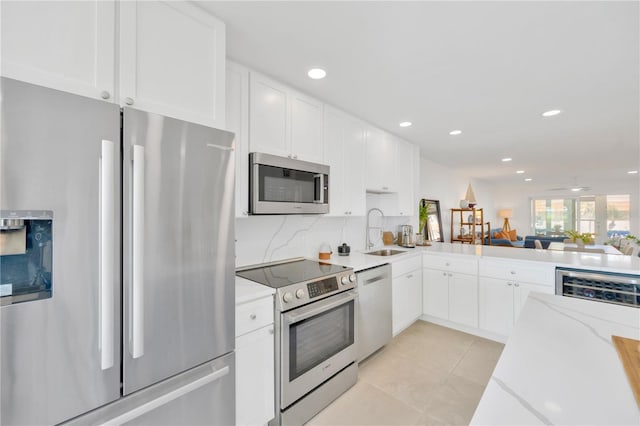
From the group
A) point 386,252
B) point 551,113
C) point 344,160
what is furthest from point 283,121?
point 551,113

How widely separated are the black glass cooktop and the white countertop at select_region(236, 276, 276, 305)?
0.05m

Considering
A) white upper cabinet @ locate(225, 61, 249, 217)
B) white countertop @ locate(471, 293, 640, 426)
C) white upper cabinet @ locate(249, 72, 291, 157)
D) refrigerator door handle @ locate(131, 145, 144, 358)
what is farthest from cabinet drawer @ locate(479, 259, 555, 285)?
refrigerator door handle @ locate(131, 145, 144, 358)

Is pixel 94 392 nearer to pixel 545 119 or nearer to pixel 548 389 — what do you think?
pixel 548 389

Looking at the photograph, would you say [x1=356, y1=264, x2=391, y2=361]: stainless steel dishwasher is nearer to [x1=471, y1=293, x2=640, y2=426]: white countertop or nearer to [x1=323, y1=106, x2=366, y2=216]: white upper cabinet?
[x1=323, y1=106, x2=366, y2=216]: white upper cabinet

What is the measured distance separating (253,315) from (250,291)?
0.44 feet

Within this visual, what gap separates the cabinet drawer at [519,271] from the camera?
257cm

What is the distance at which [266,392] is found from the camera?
1.58 meters

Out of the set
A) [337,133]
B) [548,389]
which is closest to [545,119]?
[337,133]

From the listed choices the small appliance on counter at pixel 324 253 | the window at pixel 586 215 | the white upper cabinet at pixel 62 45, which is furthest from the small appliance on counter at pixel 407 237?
the window at pixel 586 215

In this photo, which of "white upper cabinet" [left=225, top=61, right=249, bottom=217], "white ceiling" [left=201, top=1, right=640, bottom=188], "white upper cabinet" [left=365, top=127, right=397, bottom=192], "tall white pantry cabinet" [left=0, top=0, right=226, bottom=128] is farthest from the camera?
"white upper cabinet" [left=365, top=127, right=397, bottom=192]

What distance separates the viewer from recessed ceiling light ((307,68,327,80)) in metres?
1.97

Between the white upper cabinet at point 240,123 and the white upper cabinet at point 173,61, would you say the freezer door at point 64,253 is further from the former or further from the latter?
the white upper cabinet at point 240,123

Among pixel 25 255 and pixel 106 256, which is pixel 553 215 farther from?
pixel 25 255

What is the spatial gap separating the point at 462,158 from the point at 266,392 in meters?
5.07
